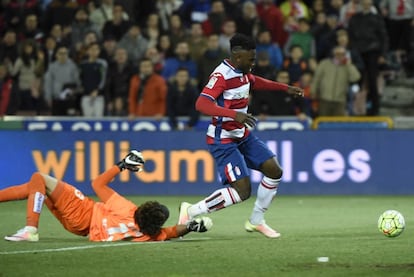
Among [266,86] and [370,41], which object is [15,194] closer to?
[266,86]

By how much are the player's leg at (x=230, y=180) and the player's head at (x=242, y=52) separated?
2.83 ft

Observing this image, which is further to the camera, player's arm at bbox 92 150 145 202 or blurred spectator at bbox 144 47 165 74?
blurred spectator at bbox 144 47 165 74

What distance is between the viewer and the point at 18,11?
22969mm

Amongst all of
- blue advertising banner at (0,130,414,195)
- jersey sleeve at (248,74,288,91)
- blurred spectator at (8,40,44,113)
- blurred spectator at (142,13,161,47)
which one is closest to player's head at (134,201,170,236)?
jersey sleeve at (248,74,288,91)

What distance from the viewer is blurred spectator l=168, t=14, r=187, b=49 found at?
2150cm

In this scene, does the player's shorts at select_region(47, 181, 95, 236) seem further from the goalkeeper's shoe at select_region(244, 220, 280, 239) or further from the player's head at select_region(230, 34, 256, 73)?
the player's head at select_region(230, 34, 256, 73)

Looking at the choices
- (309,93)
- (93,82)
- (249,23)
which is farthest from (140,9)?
(309,93)

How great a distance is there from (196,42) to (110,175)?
9.98m

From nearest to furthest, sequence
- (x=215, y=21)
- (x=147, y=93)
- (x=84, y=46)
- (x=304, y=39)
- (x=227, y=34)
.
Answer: (x=147, y=93)
(x=227, y=34)
(x=304, y=39)
(x=84, y=46)
(x=215, y=21)

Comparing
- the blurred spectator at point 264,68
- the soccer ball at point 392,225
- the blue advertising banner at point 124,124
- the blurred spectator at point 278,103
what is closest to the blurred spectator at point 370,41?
the blurred spectator at point 278,103

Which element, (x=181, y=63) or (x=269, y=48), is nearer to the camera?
(x=181, y=63)

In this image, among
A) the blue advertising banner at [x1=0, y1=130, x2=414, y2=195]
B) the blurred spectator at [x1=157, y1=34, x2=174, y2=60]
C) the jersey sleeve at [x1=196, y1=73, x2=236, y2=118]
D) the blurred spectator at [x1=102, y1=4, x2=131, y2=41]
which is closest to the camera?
the jersey sleeve at [x1=196, y1=73, x2=236, y2=118]

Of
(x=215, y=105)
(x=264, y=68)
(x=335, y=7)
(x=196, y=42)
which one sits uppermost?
(x=335, y=7)

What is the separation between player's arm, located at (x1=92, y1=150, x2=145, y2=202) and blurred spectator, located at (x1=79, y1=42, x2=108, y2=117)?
9251 millimetres
